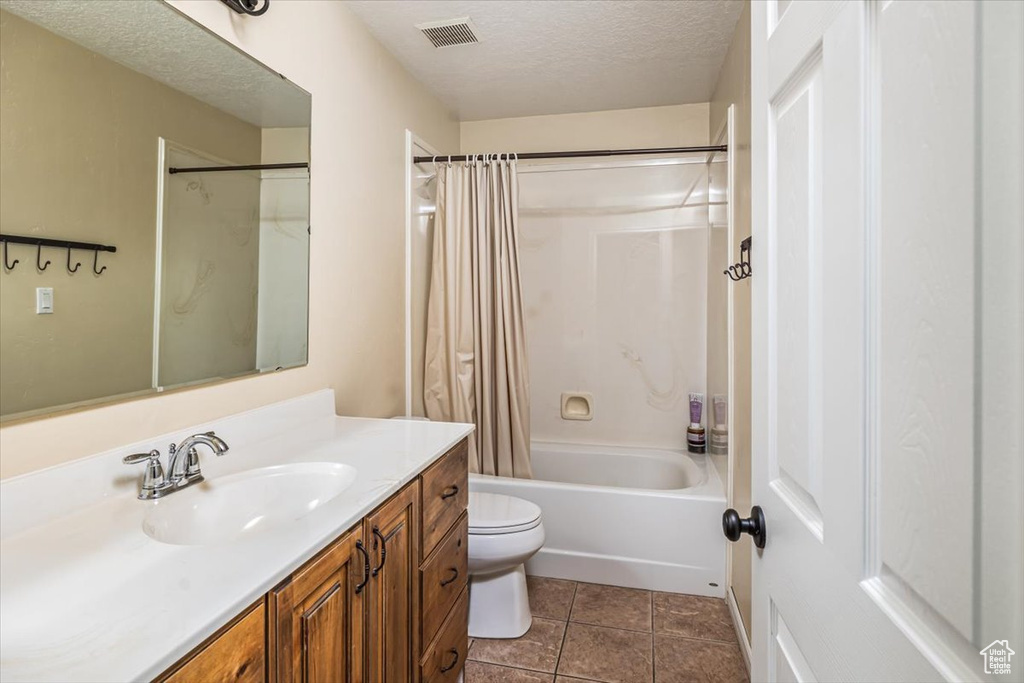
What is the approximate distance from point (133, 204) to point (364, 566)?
0.94 m

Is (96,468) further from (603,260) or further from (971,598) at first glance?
(603,260)

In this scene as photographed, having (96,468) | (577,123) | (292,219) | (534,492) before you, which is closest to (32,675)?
(96,468)

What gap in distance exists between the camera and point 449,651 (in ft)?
5.08

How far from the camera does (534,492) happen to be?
97.7 inches

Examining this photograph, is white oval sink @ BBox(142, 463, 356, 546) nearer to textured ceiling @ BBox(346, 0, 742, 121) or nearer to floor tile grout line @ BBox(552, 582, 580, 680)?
floor tile grout line @ BBox(552, 582, 580, 680)

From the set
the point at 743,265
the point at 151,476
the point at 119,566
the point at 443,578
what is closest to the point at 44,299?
the point at 151,476

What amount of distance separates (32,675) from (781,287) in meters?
1.06

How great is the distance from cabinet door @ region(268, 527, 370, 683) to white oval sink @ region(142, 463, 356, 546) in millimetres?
144

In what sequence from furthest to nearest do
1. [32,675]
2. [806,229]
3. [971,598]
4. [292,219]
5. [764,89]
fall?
[292,219] → [764,89] → [806,229] → [32,675] → [971,598]

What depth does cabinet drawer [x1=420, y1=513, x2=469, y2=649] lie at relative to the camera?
138cm

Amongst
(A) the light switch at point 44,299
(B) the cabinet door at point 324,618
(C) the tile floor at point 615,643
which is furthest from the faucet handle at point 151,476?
(C) the tile floor at point 615,643

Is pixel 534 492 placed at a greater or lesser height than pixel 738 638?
greater

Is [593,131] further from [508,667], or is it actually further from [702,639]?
[508,667]

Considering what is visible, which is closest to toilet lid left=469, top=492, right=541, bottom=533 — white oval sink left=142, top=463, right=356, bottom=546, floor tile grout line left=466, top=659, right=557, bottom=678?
floor tile grout line left=466, top=659, right=557, bottom=678
